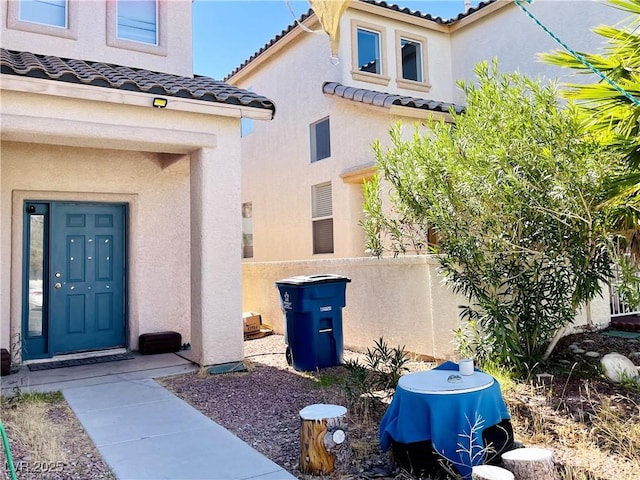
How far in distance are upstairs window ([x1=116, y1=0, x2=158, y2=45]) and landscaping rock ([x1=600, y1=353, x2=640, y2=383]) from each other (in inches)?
342

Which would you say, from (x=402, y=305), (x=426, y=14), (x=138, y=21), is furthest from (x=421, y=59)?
(x=402, y=305)

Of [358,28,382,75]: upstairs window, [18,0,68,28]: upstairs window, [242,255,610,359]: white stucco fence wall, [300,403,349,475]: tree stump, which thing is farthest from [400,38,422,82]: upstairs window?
[300,403,349,475]: tree stump

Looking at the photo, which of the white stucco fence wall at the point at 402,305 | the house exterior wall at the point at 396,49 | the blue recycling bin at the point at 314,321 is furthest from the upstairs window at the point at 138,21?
the white stucco fence wall at the point at 402,305

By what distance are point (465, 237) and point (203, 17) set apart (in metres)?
7.10

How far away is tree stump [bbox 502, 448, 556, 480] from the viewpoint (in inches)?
140

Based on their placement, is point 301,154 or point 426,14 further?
point 301,154

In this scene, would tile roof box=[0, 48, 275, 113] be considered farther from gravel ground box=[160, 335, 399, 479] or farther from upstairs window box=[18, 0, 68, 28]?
gravel ground box=[160, 335, 399, 479]

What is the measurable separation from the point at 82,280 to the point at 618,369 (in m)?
8.21

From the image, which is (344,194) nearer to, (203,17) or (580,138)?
(203,17)

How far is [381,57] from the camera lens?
522 inches

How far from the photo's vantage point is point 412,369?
7.40m

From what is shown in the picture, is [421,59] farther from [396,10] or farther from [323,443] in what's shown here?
[323,443]

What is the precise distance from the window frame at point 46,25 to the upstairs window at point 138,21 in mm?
696

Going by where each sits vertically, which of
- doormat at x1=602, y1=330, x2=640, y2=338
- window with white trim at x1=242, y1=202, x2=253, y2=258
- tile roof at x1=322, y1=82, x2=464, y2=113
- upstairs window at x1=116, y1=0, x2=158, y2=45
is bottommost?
doormat at x1=602, y1=330, x2=640, y2=338
